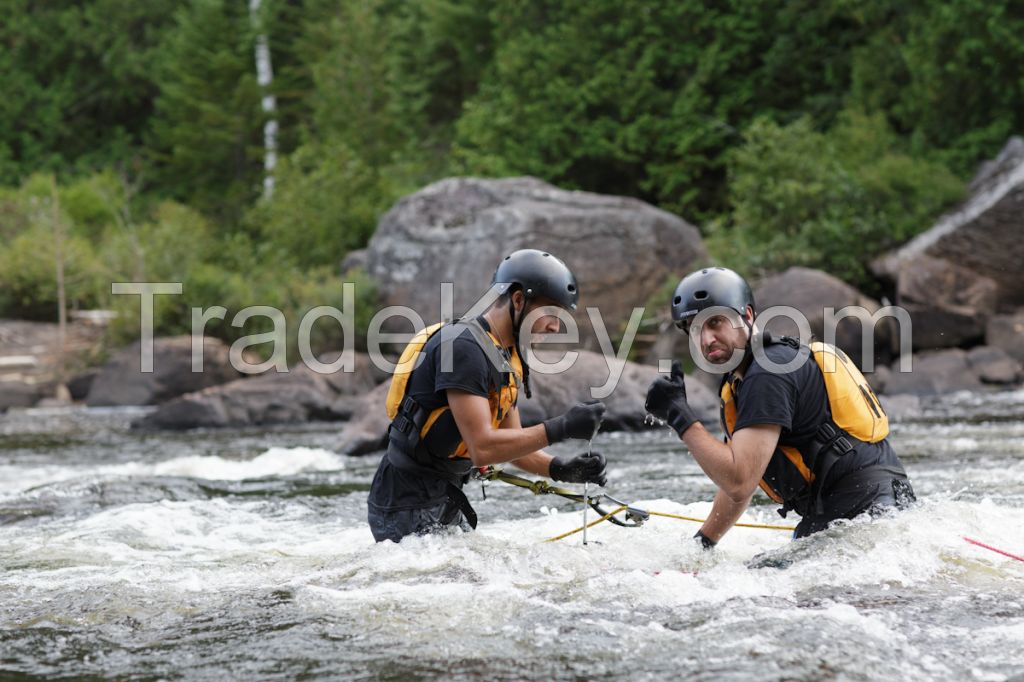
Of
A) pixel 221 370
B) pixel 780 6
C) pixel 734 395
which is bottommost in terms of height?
pixel 221 370

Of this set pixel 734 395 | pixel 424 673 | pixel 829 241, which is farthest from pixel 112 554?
pixel 829 241

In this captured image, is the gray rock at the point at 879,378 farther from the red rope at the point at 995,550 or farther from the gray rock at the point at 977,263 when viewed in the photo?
the red rope at the point at 995,550

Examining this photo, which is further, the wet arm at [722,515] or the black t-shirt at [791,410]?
the wet arm at [722,515]

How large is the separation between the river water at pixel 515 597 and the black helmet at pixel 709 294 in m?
1.15

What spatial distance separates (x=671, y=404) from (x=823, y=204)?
1780cm

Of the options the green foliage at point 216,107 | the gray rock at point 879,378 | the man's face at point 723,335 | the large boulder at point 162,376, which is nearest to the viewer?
the man's face at point 723,335

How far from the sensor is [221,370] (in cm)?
2114

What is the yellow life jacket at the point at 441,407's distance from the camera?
17.6 feet

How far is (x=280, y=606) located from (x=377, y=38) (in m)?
32.2

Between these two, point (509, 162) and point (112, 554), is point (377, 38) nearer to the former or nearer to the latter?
point (509, 162)

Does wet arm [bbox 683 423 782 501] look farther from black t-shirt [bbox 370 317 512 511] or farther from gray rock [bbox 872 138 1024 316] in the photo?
gray rock [bbox 872 138 1024 316]

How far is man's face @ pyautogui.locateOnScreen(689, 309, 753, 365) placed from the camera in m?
5.00

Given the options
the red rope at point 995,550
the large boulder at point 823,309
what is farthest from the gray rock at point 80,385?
the red rope at point 995,550

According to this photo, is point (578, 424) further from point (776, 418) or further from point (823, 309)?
point (823, 309)
